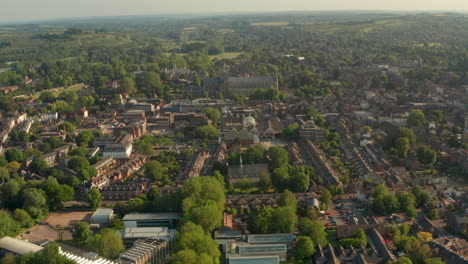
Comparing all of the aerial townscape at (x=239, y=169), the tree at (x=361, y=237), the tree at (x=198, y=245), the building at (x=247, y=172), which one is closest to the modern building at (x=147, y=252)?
the aerial townscape at (x=239, y=169)

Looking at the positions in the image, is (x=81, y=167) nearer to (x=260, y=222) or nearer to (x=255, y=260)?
(x=260, y=222)

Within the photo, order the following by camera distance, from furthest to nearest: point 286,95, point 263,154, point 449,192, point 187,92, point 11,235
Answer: point 187,92
point 286,95
point 263,154
point 449,192
point 11,235

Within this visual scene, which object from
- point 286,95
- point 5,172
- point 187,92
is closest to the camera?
point 5,172

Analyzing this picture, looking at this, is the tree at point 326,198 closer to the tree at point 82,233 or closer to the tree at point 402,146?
the tree at point 402,146

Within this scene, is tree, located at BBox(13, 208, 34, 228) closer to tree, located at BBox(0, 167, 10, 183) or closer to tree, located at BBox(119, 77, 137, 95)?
tree, located at BBox(0, 167, 10, 183)

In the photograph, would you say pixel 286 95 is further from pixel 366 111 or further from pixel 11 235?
pixel 11 235

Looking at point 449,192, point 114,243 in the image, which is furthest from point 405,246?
point 114,243
